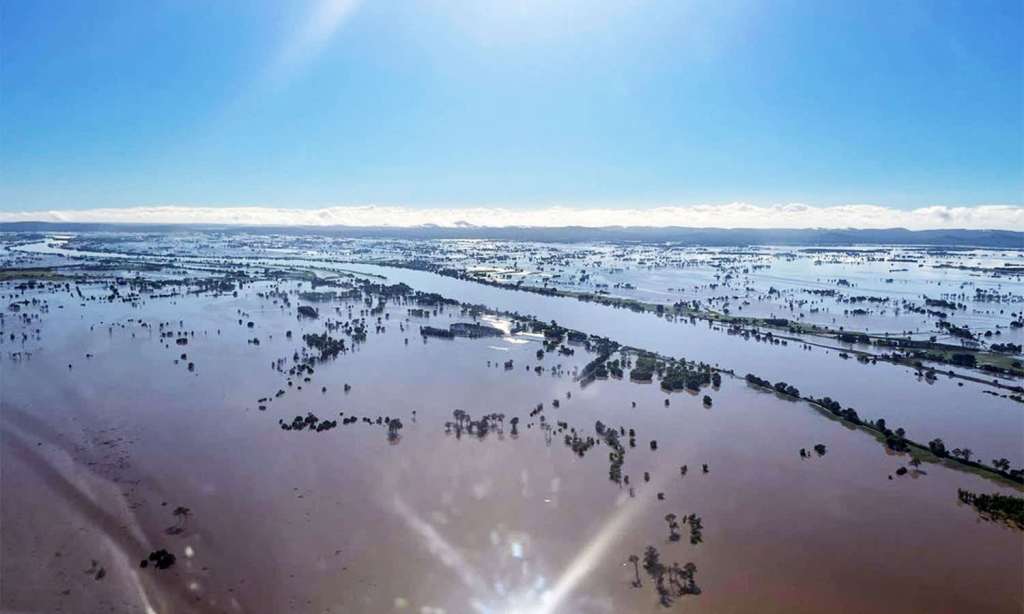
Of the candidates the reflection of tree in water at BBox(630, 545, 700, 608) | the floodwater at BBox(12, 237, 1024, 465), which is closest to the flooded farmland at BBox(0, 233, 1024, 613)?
the reflection of tree in water at BBox(630, 545, 700, 608)

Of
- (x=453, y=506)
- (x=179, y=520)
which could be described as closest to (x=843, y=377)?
(x=453, y=506)

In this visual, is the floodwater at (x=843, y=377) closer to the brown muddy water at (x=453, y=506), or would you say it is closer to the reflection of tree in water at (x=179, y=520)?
the brown muddy water at (x=453, y=506)

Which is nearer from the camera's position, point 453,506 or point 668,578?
point 668,578

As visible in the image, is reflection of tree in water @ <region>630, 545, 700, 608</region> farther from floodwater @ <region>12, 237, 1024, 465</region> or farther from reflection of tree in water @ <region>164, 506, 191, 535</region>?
floodwater @ <region>12, 237, 1024, 465</region>

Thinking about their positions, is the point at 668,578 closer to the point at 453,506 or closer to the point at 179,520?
the point at 453,506

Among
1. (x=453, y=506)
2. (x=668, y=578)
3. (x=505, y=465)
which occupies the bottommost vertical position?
(x=668, y=578)

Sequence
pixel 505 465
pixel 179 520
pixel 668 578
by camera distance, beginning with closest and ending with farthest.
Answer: pixel 668 578, pixel 179 520, pixel 505 465
